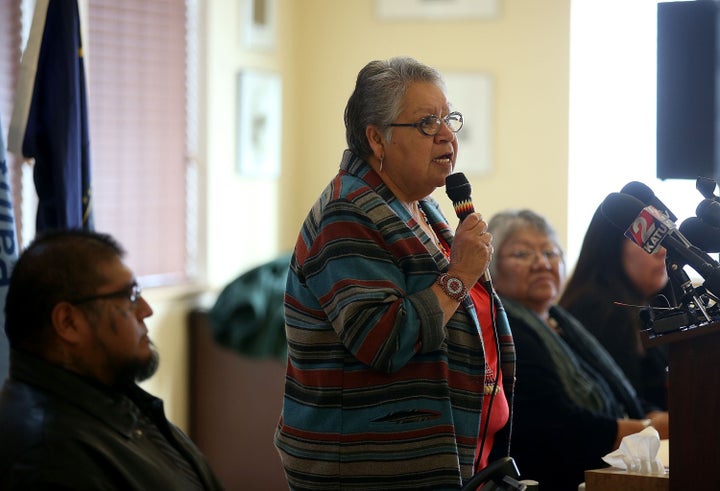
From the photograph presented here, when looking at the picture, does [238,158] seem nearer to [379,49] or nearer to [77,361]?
[379,49]

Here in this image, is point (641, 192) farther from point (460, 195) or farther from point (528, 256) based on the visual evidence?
point (528, 256)

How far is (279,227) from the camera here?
564 centimetres

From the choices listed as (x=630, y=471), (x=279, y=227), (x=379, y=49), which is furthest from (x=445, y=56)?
(x=630, y=471)

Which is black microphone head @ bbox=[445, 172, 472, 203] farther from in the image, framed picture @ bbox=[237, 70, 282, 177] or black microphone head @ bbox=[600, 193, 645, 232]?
framed picture @ bbox=[237, 70, 282, 177]

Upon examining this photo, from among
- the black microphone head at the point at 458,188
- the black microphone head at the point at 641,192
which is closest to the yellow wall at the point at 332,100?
the black microphone head at the point at 458,188

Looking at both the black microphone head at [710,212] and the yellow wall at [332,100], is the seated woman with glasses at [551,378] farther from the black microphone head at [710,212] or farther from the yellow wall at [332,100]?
the yellow wall at [332,100]

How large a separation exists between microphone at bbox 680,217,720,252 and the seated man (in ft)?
3.19

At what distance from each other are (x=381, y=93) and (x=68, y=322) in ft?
2.37

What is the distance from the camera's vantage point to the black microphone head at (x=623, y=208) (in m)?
1.76

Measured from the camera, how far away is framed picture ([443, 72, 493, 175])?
5.59 metres

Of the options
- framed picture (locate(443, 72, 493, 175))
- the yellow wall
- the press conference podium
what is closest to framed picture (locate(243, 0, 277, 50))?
the yellow wall

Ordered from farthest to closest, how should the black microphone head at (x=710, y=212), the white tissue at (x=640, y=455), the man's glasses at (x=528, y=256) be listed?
the man's glasses at (x=528, y=256) < the white tissue at (x=640, y=455) < the black microphone head at (x=710, y=212)

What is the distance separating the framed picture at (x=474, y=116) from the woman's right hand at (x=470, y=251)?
12.0 ft

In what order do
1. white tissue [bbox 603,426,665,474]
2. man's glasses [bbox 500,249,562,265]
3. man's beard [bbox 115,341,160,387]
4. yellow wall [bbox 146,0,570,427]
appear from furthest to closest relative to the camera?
yellow wall [bbox 146,0,570,427], man's glasses [bbox 500,249,562,265], white tissue [bbox 603,426,665,474], man's beard [bbox 115,341,160,387]
